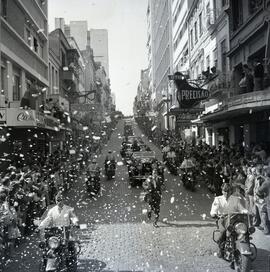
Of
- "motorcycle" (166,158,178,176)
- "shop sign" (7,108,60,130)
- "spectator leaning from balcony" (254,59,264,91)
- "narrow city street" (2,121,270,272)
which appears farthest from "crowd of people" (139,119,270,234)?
"shop sign" (7,108,60,130)

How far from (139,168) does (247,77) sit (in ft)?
22.0

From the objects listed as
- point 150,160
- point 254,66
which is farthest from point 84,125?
point 254,66

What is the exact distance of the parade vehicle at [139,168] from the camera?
73.0 ft

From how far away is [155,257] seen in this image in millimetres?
9266

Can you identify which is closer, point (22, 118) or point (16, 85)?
point (22, 118)

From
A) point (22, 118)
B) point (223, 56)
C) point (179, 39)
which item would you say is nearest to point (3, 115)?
point (22, 118)

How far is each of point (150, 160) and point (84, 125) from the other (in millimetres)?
26501

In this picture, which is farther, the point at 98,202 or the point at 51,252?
the point at 98,202

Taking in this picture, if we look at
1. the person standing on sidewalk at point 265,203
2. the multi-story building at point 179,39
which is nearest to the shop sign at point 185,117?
the multi-story building at point 179,39

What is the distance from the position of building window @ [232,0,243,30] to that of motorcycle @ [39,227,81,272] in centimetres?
1936

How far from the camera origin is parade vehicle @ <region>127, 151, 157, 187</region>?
22266 millimetres

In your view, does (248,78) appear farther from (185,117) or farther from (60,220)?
(60,220)

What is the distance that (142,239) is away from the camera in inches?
439

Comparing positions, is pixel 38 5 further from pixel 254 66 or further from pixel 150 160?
pixel 254 66
